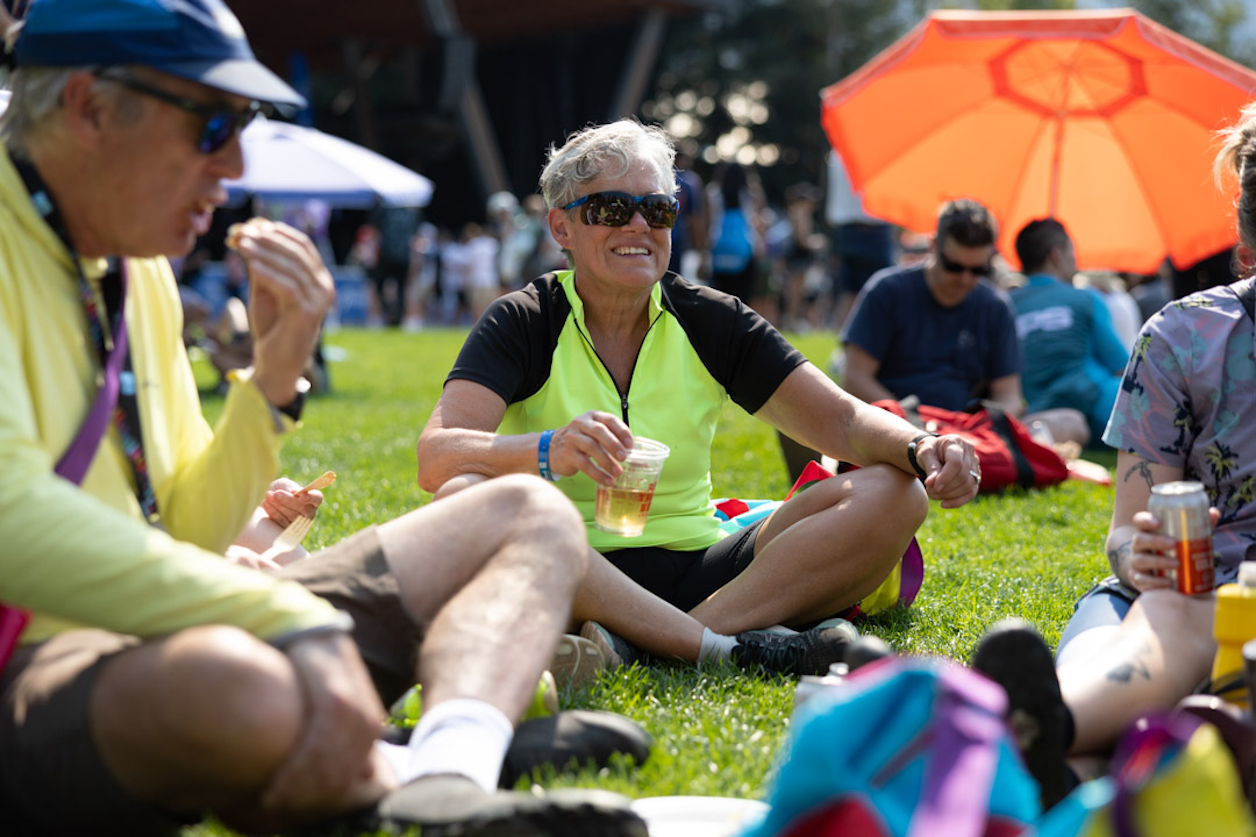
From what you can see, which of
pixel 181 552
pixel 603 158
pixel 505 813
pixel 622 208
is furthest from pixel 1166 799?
pixel 603 158

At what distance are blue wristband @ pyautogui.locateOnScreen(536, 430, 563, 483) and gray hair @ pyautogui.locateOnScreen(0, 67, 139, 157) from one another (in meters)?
1.39

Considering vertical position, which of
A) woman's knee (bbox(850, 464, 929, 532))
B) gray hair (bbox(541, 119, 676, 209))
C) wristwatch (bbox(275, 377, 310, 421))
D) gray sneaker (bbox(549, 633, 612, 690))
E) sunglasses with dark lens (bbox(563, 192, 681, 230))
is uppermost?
gray hair (bbox(541, 119, 676, 209))

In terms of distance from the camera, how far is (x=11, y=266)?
2.18 meters

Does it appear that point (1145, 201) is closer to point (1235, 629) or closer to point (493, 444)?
point (493, 444)

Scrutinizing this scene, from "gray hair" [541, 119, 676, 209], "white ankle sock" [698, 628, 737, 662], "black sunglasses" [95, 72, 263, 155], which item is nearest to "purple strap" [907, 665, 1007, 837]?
"black sunglasses" [95, 72, 263, 155]

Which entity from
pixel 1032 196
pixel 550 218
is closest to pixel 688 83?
pixel 1032 196

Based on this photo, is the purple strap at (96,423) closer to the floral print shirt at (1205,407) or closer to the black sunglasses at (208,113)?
the black sunglasses at (208,113)

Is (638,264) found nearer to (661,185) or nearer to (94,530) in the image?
(661,185)

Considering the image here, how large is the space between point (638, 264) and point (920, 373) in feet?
12.0

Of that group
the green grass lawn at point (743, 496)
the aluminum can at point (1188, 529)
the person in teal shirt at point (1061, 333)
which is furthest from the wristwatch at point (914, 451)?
the person in teal shirt at point (1061, 333)

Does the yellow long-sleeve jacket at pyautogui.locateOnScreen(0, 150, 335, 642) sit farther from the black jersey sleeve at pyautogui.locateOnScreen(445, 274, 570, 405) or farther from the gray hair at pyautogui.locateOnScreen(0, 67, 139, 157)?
the black jersey sleeve at pyautogui.locateOnScreen(445, 274, 570, 405)

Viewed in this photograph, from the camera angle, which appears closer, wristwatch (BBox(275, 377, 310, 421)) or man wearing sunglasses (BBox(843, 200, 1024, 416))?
wristwatch (BBox(275, 377, 310, 421))

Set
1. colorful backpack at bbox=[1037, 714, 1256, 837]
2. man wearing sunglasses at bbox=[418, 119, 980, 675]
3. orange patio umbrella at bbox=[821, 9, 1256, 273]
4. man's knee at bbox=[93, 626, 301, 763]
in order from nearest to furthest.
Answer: colorful backpack at bbox=[1037, 714, 1256, 837] < man's knee at bbox=[93, 626, 301, 763] < man wearing sunglasses at bbox=[418, 119, 980, 675] < orange patio umbrella at bbox=[821, 9, 1256, 273]

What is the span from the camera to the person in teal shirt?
8.34m
